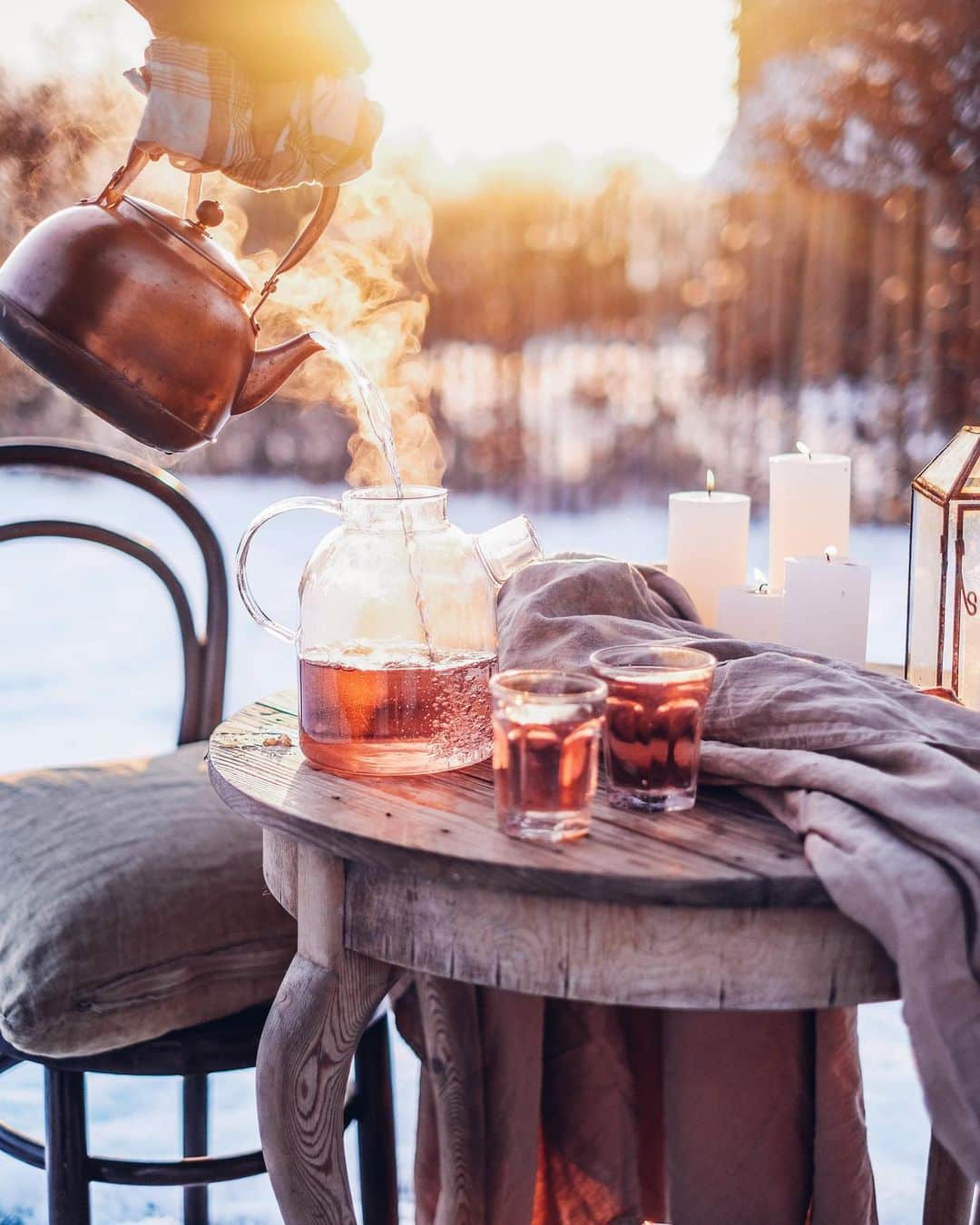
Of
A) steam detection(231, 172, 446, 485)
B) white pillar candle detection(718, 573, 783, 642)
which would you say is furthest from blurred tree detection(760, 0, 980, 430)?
white pillar candle detection(718, 573, 783, 642)

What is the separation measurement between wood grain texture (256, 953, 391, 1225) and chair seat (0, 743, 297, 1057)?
0.76ft

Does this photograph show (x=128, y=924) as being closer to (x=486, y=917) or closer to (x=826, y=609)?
(x=486, y=917)

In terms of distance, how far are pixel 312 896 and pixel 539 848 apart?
0.52 feet

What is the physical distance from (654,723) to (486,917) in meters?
0.15

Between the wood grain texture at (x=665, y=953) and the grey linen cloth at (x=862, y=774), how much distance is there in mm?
43

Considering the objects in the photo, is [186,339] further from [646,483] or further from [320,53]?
[646,483]

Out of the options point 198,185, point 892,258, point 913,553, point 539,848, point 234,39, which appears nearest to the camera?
point 539,848

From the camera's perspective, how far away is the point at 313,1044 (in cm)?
83

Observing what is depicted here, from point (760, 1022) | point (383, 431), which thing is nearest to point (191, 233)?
point (383, 431)

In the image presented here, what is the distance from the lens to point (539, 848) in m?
0.73

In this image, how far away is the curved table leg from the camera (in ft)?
2.63

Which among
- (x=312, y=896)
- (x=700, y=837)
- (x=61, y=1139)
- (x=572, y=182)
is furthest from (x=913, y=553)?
(x=572, y=182)

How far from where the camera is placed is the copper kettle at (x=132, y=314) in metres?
0.86

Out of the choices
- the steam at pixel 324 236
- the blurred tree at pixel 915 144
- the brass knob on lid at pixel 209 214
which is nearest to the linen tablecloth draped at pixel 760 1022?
the brass knob on lid at pixel 209 214
